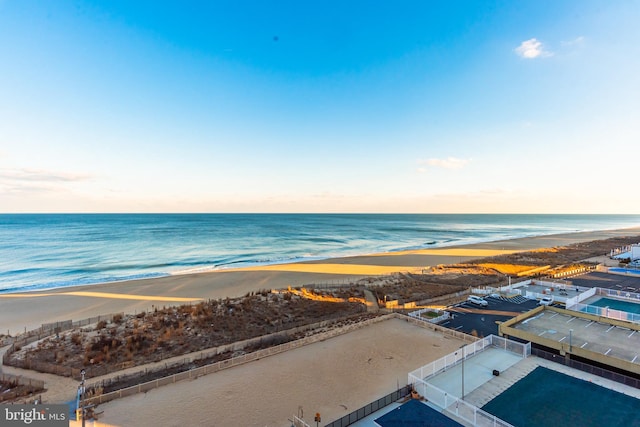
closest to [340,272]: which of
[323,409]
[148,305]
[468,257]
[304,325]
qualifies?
[304,325]

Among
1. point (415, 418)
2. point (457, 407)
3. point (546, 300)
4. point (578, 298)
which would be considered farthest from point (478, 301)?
point (415, 418)

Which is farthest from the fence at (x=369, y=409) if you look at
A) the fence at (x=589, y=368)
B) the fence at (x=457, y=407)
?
the fence at (x=589, y=368)

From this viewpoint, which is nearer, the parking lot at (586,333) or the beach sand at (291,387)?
the beach sand at (291,387)

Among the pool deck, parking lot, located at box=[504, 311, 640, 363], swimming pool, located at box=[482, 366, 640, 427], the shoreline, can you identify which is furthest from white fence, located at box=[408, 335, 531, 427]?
the shoreline

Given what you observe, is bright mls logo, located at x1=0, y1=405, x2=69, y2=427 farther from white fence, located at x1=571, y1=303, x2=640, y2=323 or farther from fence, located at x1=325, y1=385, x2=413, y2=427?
white fence, located at x1=571, y1=303, x2=640, y2=323

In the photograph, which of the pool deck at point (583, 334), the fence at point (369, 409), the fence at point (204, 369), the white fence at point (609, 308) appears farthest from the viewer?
the white fence at point (609, 308)

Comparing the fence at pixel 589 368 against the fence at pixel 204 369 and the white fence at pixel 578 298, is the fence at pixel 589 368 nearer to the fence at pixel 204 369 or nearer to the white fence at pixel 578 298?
the white fence at pixel 578 298
